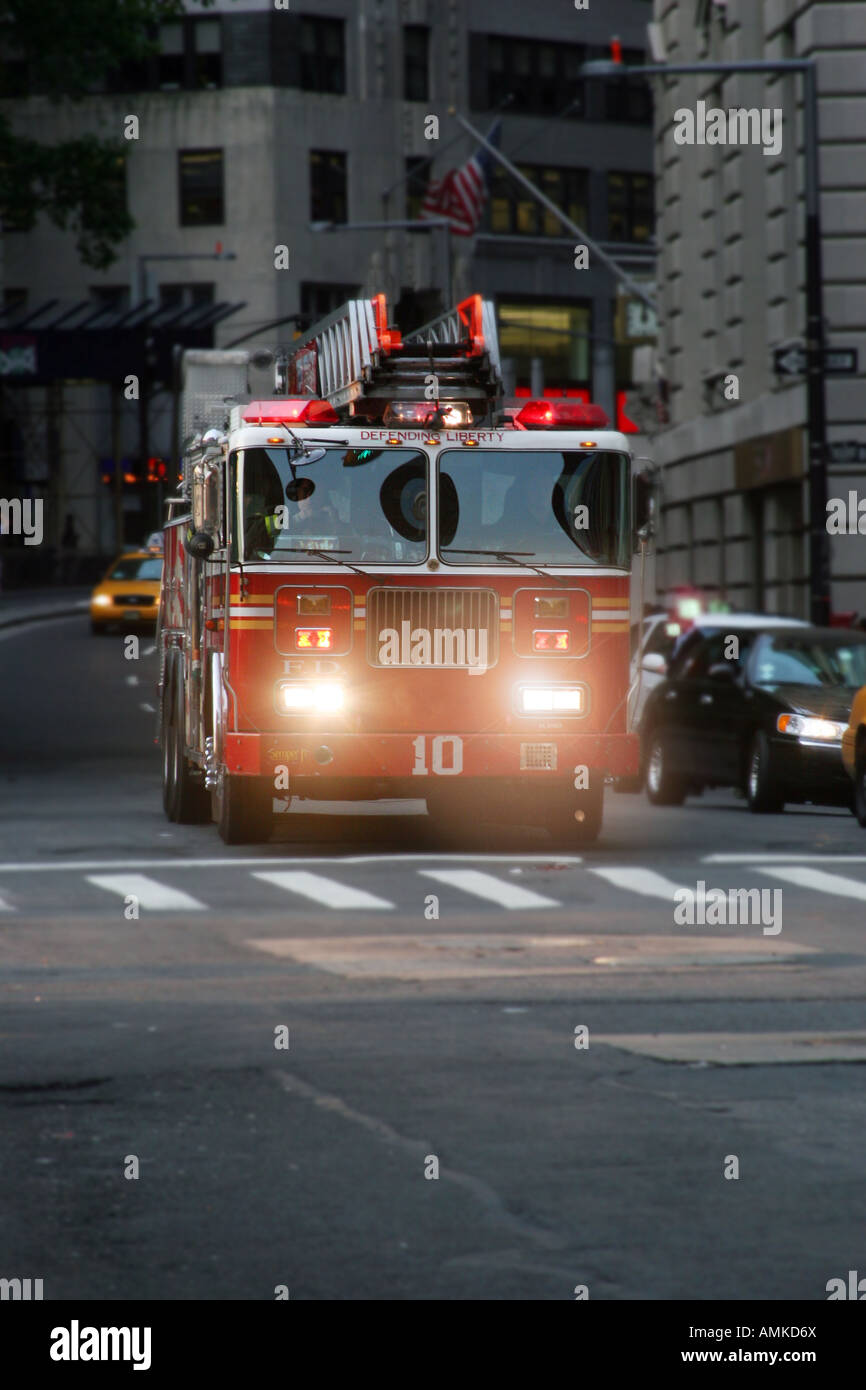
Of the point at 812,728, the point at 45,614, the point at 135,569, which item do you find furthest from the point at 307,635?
the point at 45,614

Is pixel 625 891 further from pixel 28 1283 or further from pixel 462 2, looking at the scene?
pixel 462 2

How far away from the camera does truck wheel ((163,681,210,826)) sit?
20.3 metres

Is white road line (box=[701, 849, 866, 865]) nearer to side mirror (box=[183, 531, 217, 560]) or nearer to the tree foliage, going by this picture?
side mirror (box=[183, 531, 217, 560])

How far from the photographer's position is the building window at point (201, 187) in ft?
271

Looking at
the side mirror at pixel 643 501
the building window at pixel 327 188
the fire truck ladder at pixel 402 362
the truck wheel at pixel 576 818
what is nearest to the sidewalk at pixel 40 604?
the building window at pixel 327 188

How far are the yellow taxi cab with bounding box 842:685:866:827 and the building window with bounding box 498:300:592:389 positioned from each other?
68.5 meters

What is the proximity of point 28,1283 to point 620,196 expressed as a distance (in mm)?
86776

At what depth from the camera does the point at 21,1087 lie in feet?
29.8

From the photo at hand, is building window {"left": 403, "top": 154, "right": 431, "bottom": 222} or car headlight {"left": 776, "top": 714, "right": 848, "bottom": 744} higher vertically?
building window {"left": 403, "top": 154, "right": 431, "bottom": 222}

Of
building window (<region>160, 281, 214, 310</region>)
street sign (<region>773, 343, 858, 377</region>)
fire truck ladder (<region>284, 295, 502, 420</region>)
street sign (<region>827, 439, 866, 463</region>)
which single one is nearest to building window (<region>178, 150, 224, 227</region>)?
building window (<region>160, 281, 214, 310</region>)

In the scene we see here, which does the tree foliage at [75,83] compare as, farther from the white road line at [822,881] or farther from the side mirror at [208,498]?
the white road line at [822,881]

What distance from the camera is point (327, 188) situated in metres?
82.7

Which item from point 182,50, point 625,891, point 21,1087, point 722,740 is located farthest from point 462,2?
point 21,1087

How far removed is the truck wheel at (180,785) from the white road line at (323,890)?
148 inches
